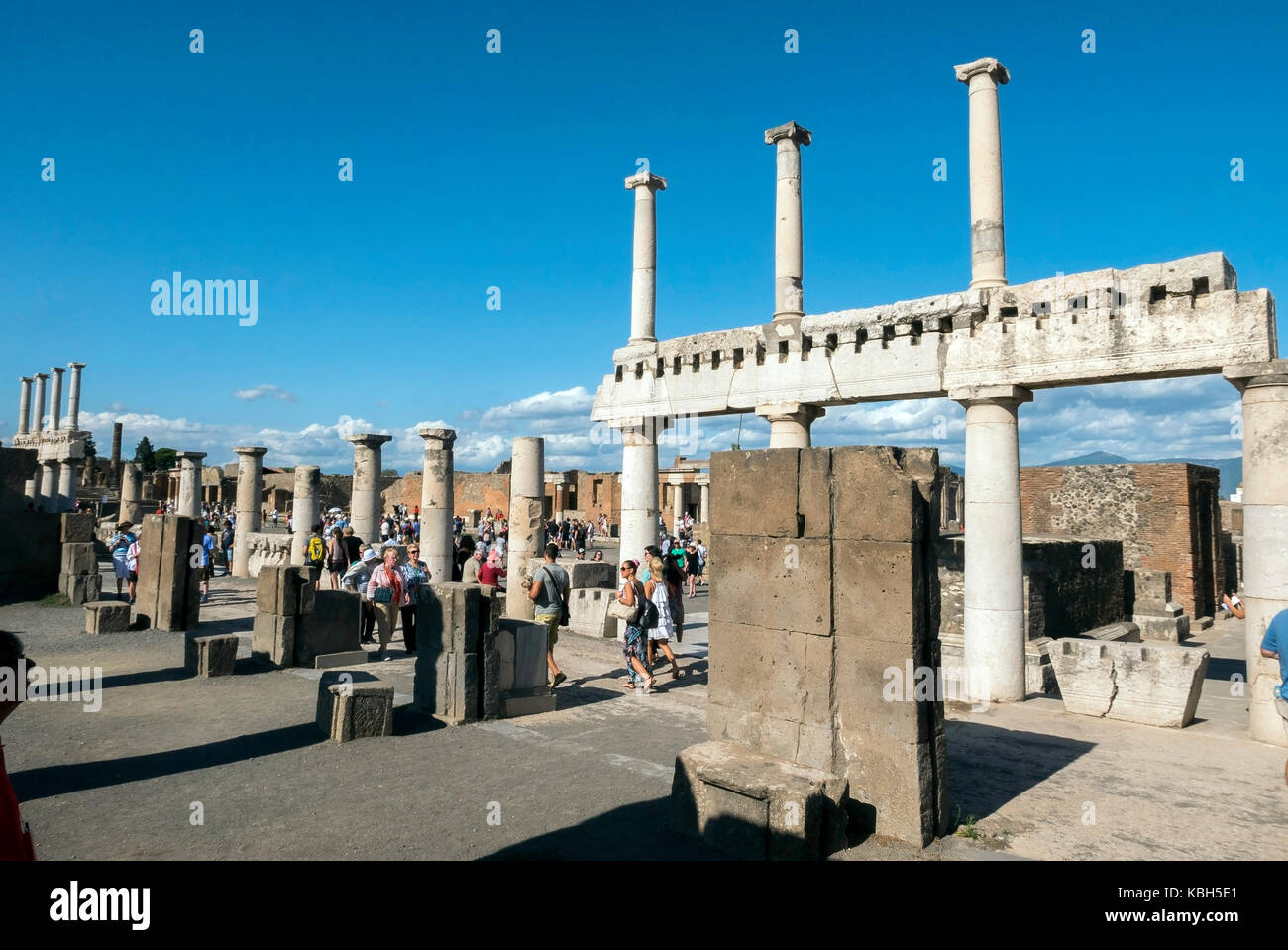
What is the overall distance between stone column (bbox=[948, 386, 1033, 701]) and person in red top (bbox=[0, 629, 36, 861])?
928 centimetres

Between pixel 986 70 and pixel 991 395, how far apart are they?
4.22 meters

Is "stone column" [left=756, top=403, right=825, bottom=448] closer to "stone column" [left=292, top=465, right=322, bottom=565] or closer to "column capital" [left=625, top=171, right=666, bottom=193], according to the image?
"column capital" [left=625, top=171, right=666, bottom=193]

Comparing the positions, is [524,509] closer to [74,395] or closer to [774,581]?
[774,581]

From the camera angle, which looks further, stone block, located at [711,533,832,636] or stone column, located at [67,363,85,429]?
stone column, located at [67,363,85,429]

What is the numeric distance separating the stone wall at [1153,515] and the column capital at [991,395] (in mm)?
11194

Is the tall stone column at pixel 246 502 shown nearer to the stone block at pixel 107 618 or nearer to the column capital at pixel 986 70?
the stone block at pixel 107 618

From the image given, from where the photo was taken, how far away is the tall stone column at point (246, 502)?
22.2m

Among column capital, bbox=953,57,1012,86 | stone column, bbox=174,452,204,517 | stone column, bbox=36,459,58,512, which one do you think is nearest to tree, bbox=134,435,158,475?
stone column, bbox=36,459,58,512

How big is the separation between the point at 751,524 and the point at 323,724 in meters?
4.63

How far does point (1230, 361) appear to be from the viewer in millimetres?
7859

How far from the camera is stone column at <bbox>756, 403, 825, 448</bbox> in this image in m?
11.0

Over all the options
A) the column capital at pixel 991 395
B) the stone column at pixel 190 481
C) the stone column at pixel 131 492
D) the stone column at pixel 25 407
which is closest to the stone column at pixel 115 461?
A: the stone column at pixel 25 407

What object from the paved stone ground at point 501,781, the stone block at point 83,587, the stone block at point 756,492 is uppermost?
the stone block at point 756,492
